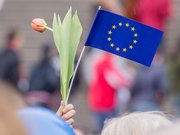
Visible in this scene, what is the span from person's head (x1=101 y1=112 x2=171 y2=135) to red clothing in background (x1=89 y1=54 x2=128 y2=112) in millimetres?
6360

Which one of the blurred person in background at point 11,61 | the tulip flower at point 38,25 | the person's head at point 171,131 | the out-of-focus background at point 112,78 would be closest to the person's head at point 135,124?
the tulip flower at point 38,25

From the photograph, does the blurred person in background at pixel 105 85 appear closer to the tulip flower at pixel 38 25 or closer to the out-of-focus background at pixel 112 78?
the out-of-focus background at pixel 112 78

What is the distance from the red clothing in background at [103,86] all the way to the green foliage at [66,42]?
602 cm

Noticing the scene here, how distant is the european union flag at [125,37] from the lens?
337 cm

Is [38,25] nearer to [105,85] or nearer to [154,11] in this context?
[105,85]

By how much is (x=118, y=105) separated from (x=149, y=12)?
3.35ft

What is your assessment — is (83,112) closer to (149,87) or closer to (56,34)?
(149,87)

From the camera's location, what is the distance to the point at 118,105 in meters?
9.62

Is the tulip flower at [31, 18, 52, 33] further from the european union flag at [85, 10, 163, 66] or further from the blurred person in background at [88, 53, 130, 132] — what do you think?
the blurred person in background at [88, 53, 130, 132]

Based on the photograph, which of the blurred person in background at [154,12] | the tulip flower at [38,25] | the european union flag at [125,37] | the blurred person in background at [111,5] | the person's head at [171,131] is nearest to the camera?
the person's head at [171,131]

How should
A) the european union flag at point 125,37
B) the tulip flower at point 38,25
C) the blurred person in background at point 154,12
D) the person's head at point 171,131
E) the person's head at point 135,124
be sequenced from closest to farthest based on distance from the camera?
1. the person's head at point 171,131
2. the person's head at point 135,124
3. the tulip flower at point 38,25
4. the european union flag at point 125,37
5. the blurred person in background at point 154,12

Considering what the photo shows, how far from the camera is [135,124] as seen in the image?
271 cm

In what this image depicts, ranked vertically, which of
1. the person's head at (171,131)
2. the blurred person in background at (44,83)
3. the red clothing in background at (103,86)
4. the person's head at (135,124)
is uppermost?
the person's head at (171,131)

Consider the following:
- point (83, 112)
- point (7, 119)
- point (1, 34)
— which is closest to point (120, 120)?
point (7, 119)
